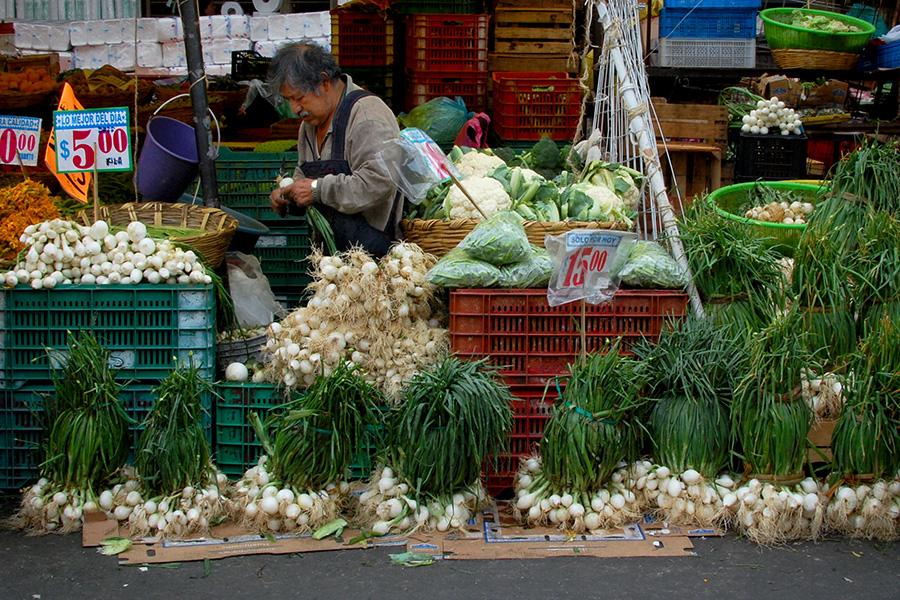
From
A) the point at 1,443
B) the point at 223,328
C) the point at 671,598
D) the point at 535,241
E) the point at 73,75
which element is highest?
the point at 73,75

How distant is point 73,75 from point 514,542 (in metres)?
6.49

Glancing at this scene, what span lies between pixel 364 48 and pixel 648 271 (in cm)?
424

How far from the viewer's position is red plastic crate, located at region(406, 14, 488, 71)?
6.52 m

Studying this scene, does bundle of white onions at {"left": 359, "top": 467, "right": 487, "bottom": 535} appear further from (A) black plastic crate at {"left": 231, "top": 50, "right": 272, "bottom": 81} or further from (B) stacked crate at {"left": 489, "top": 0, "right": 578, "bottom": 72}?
(A) black plastic crate at {"left": 231, "top": 50, "right": 272, "bottom": 81}

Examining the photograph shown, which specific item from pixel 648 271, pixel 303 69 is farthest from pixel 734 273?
pixel 303 69

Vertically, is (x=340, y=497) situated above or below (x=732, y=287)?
below

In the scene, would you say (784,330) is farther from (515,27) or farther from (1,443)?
(515,27)

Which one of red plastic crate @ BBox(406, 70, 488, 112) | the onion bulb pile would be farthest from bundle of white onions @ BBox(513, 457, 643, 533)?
the onion bulb pile

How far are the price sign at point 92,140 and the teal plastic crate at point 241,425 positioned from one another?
1.21 metres

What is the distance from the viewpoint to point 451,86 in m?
6.62

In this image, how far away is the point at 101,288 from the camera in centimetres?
383

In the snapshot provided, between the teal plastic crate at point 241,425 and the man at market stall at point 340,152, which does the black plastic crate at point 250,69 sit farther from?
the teal plastic crate at point 241,425

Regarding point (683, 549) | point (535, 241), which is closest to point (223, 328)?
point (535, 241)

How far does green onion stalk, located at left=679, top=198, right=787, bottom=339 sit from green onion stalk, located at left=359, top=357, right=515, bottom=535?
1.11 metres
